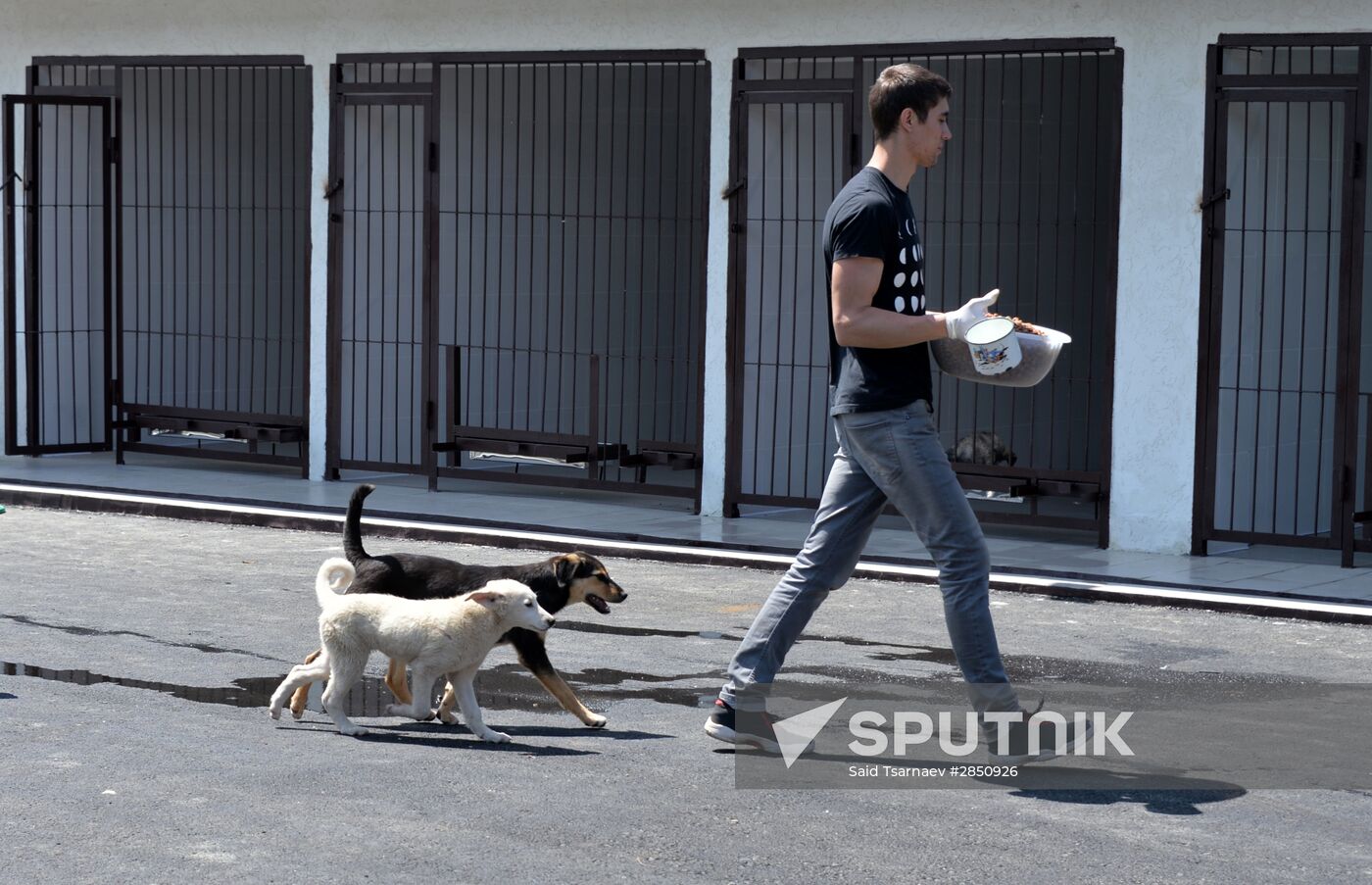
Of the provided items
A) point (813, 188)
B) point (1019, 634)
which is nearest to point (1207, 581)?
point (1019, 634)

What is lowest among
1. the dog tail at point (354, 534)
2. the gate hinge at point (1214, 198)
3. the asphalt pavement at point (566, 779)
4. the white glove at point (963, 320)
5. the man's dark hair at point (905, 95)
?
the asphalt pavement at point (566, 779)

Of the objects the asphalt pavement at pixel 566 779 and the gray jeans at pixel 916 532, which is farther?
the gray jeans at pixel 916 532

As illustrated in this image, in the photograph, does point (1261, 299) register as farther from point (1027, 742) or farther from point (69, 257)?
point (69, 257)

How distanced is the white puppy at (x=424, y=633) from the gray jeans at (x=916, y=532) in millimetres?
767

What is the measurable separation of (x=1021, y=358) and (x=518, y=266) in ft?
32.1

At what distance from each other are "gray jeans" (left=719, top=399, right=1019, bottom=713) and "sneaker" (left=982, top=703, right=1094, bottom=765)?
0.14 metres

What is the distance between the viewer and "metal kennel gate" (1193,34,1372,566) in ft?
37.1

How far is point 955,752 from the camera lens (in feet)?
22.0

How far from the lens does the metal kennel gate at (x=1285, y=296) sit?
11320mm

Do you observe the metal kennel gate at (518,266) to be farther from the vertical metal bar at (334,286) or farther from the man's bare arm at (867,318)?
the man's bare arm at (867,318)

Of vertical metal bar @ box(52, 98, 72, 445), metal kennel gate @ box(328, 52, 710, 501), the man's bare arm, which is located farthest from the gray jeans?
vertical metal bar @ box(52, 98, 72, 445)

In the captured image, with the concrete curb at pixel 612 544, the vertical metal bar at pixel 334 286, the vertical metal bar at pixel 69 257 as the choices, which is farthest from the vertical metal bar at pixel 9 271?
the vertical metal bar at pixel 334 286

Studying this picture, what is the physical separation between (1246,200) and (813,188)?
2748 millimetres

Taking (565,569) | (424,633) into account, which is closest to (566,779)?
(424,633)
